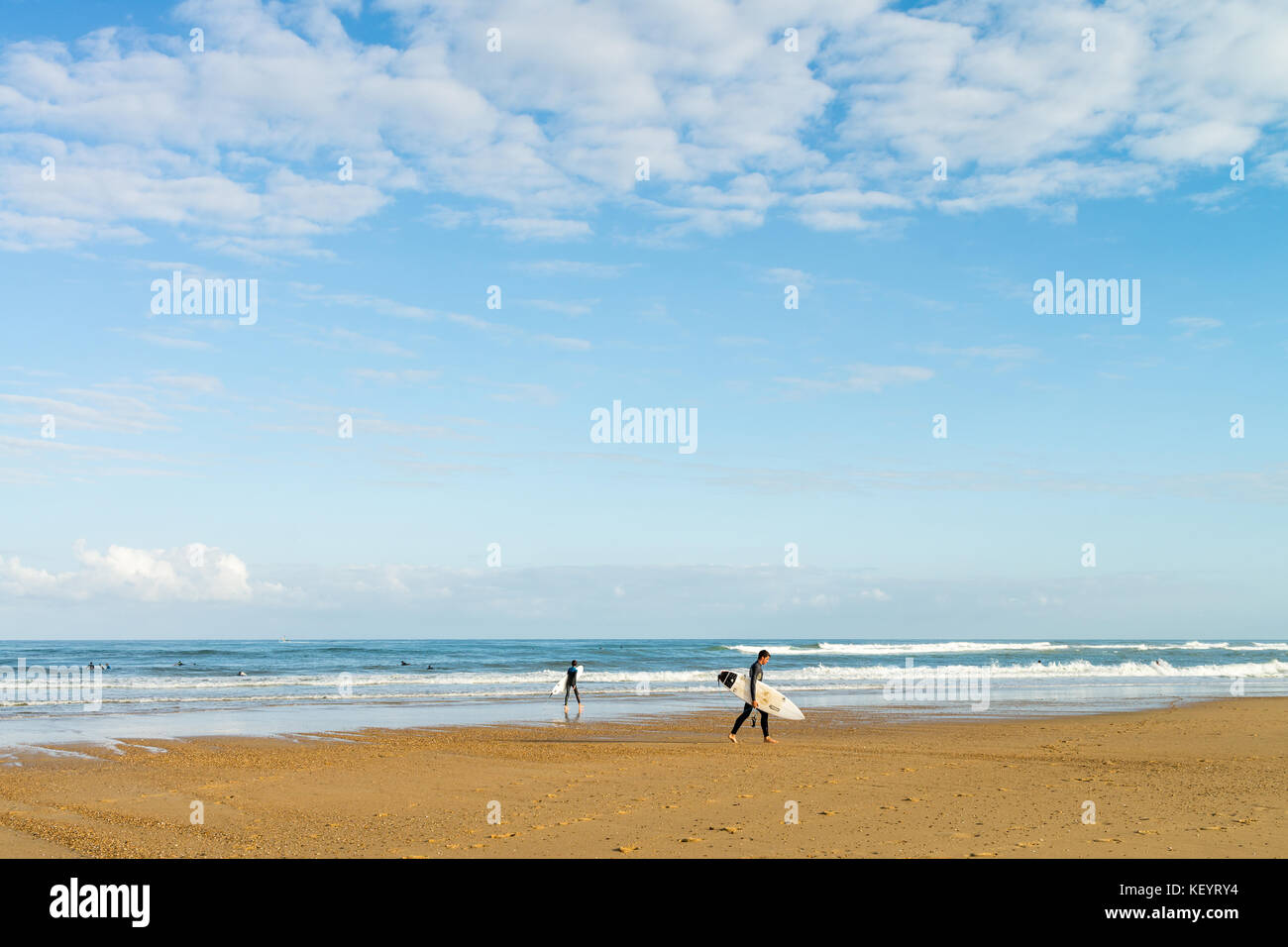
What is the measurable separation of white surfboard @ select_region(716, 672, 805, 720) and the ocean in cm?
495

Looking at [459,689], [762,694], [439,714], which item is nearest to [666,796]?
[762,694]

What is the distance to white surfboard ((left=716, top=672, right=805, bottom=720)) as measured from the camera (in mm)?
18672

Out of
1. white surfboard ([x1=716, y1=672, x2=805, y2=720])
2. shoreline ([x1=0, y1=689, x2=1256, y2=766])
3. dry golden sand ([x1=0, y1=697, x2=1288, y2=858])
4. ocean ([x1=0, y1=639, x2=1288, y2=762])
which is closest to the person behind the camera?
dry golden sand ([x1=0, y1=697, x2=1288, y2=858])

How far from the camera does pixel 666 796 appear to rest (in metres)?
11.4

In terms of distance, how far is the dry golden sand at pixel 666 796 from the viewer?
8.61 m

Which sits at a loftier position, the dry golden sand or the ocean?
the dry golden sand

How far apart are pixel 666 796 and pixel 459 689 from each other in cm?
2849

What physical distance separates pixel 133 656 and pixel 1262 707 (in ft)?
214

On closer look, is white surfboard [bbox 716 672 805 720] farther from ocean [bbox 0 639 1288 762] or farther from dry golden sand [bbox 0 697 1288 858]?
ocean [bbox 0 639 1288 762]

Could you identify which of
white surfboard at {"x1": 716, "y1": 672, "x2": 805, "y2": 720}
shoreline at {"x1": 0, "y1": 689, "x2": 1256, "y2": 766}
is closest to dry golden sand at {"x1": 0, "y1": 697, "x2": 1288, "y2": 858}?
white surfboard at {"x1": 716, "y1": 672, "x2": 805, "y2": 720}
